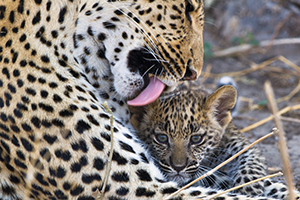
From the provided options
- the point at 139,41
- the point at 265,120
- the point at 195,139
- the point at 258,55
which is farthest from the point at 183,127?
the point at 258,55

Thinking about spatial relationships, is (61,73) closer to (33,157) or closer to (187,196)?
(33,157)

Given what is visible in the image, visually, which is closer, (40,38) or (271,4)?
(40,38)

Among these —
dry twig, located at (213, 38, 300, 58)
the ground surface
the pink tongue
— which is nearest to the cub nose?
the pink tongue

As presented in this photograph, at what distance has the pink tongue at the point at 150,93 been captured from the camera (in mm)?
3176

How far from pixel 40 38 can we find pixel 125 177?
1057mm

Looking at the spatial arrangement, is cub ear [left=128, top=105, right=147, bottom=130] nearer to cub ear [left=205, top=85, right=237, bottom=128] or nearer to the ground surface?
cub ear [left=205, top=85, right=237, bottom=128]

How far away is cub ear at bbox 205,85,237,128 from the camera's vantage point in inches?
135

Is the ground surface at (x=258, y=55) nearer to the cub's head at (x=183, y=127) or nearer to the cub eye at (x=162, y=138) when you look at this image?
the cub's head at (x=183, y=127)

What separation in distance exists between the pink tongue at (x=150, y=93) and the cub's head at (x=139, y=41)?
0.07 ft

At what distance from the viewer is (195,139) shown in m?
3.38

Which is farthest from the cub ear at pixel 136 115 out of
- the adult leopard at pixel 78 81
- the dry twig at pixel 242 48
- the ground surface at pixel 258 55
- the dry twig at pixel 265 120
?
the dry twig at pixel 242 48

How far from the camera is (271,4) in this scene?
25.8ft

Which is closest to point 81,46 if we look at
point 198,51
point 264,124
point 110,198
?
point 198,51

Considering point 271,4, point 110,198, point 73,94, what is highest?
point 271,4
